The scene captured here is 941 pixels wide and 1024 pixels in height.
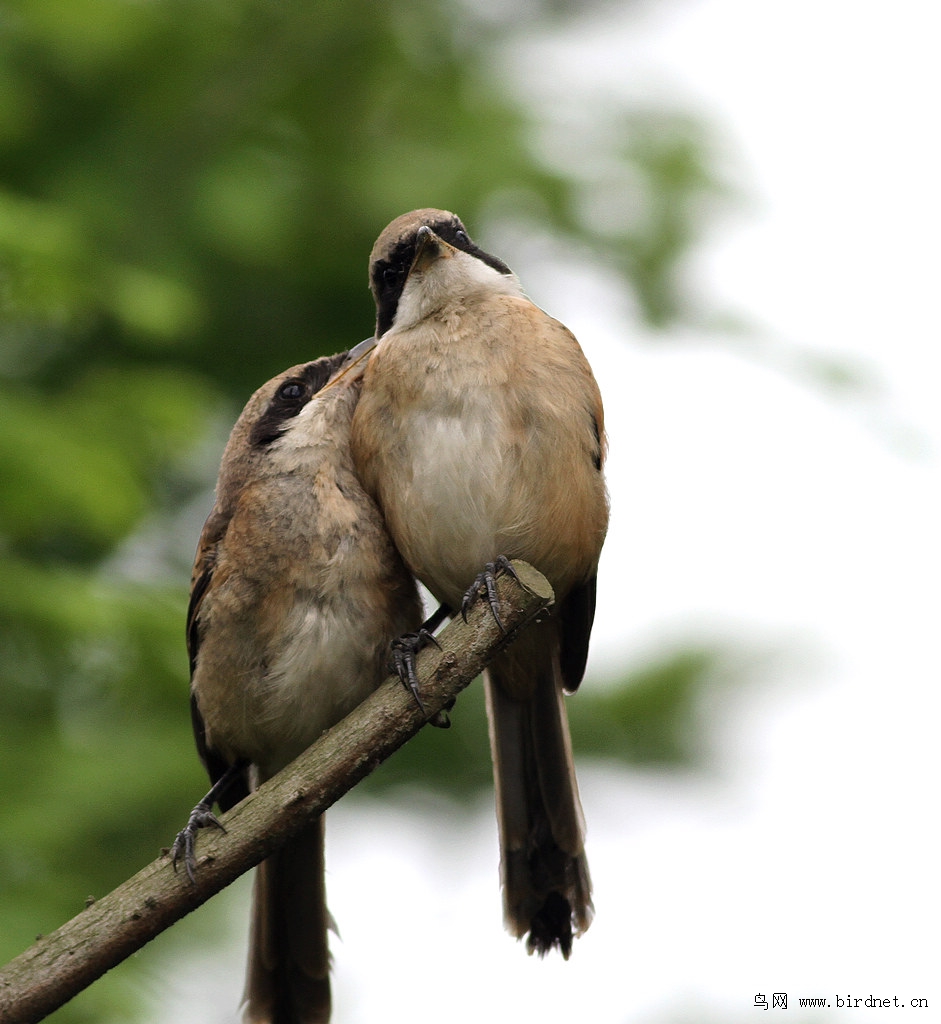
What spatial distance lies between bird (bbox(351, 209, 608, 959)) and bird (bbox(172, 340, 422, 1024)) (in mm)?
137

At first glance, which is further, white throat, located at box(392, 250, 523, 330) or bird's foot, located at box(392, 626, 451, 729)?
white throat, located at box(392, 250, 523, 330)

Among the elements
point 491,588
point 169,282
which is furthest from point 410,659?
point 169,282

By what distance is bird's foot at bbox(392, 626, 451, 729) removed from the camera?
3.57m

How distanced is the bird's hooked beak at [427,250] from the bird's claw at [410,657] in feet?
3.87

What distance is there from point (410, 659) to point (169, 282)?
2.74 meters

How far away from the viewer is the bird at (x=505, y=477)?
4.11 meters

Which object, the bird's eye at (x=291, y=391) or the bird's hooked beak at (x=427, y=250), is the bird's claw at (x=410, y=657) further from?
the bird's hooked beak at (x=427, y=250)

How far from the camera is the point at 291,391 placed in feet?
15.2

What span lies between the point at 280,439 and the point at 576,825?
1.51 metres

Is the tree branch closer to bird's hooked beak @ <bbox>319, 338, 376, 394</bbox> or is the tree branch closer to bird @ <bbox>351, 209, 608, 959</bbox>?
bird @ <bbox>351, 209, 608, 959</bbox>

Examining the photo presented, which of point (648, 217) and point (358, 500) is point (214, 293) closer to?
point (648, 217)

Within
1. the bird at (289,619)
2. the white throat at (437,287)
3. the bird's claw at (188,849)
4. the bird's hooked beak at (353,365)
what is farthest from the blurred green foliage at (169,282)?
the bird's claw at (188,849)

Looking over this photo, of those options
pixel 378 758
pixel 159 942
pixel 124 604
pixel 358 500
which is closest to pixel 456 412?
pixel 358 500

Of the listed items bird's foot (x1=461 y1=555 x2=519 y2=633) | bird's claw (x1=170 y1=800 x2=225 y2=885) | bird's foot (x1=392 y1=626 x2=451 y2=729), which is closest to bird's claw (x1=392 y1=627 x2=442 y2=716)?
bird's foot (x1=392 y1=626 x2=451 y2=729)
